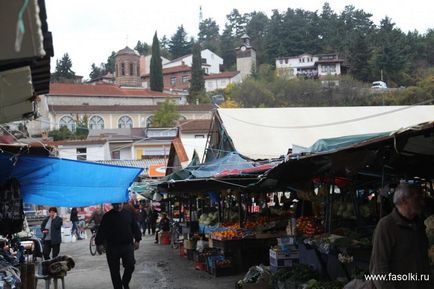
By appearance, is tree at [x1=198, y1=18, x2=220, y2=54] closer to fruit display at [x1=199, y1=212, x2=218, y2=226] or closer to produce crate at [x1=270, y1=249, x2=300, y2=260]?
fruit display at [x1=199, y1=212, x2=218, y2=226]

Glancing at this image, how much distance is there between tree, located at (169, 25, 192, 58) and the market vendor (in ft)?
492

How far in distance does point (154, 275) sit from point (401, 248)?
9.64 metres

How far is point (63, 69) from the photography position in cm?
11462

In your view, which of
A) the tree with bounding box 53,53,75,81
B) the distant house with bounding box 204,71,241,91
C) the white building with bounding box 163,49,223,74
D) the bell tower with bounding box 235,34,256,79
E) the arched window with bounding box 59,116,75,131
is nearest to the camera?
the arched window with bounding box 59,116,75,131

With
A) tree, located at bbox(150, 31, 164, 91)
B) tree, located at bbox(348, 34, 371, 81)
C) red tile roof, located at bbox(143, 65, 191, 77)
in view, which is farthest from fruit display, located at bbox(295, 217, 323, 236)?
red tile roof, located at bbox(143, 65, 191, 77)

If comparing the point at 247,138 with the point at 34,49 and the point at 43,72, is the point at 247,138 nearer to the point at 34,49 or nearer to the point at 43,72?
the point at 43,72

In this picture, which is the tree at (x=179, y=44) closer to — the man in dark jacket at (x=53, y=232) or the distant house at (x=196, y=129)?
the distant house at (x=196, y=129)

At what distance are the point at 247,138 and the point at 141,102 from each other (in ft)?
240

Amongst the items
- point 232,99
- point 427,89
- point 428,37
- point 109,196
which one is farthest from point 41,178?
point 428,37

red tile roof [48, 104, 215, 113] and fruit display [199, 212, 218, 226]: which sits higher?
red tile roof [48, 104, 215, 113]

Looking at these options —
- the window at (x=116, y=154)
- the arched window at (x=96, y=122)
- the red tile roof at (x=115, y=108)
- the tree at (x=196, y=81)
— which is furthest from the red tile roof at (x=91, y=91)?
the window at (x=116, y=154)

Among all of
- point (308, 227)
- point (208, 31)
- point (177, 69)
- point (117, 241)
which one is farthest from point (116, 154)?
point (208, 31)

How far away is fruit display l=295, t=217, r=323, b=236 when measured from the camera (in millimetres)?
9466

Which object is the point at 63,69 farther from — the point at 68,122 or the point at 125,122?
the point at 68,122
